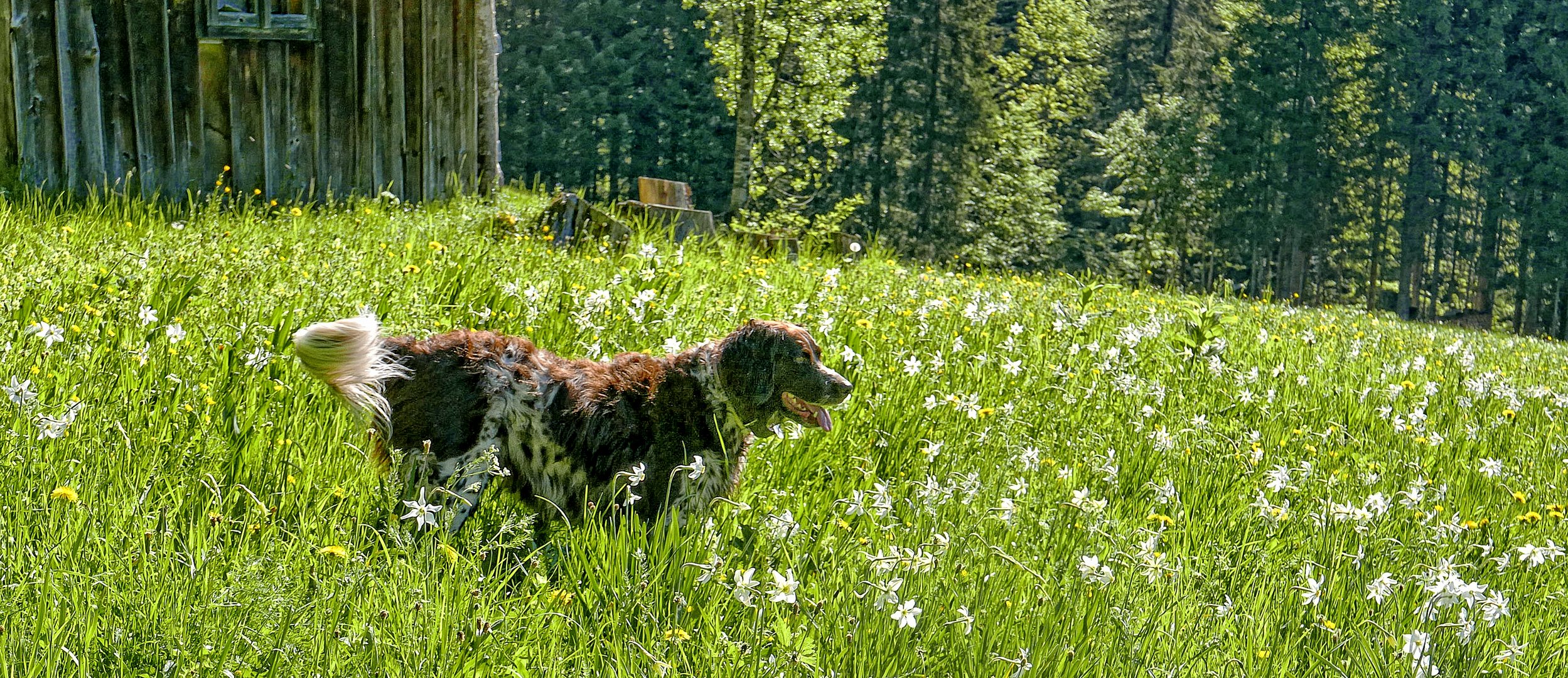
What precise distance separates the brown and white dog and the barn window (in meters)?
7.08

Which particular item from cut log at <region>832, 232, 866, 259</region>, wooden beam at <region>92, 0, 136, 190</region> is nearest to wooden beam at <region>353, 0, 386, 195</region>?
wooden beam at <region>92, 0, 136, 190</region>

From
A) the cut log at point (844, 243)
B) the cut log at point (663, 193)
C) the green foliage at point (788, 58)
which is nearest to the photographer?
the cut log at point (844, 243)

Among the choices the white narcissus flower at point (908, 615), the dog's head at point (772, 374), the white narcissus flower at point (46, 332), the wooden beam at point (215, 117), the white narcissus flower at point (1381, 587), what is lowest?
the white narcissus flower at point (1381, 587)

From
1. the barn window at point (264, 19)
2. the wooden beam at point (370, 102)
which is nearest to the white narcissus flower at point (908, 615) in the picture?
the barn window at point (264, 19)

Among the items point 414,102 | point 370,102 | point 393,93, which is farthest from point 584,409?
point 414,102

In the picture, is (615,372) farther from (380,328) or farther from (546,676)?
(546,676)

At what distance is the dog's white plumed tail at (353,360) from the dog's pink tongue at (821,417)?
1.41m

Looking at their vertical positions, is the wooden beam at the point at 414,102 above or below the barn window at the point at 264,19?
below

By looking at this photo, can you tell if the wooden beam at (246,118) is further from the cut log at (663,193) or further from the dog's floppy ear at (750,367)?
the dog's floppy ear at (750,367)

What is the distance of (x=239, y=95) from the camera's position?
33.7ft

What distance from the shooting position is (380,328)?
4230mm

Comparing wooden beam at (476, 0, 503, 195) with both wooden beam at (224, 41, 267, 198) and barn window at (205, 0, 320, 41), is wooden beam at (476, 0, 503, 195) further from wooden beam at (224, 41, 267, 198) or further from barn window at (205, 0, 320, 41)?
wooden beam at (224, 41, 267, 198)

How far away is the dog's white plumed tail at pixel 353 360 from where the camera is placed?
4016 mm

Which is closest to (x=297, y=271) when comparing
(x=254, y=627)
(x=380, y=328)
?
(x=380, y=328)
